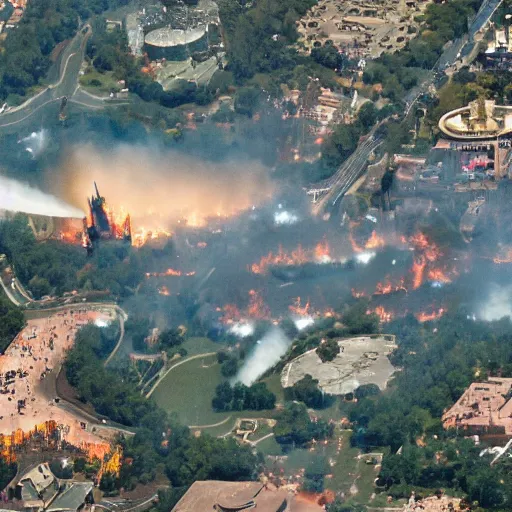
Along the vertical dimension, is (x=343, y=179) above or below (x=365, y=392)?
below

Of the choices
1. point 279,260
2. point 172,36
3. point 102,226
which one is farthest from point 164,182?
point 172,36

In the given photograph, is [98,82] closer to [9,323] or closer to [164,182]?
[164,182]

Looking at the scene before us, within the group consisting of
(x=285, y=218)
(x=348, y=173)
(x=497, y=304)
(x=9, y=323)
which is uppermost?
(x=497, y=304)

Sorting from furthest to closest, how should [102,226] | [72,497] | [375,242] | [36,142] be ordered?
[36,142]
[102,226]
[375,242]
[72,497]

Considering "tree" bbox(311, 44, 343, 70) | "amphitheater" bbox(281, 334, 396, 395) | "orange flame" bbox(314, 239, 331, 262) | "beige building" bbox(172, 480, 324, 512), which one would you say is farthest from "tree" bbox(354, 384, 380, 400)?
"tree" bbox(311, 44, 343, 70)

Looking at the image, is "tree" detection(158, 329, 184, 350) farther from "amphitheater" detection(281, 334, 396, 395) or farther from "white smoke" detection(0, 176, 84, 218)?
"white smoke" detection(0, 176, 84, 218)
